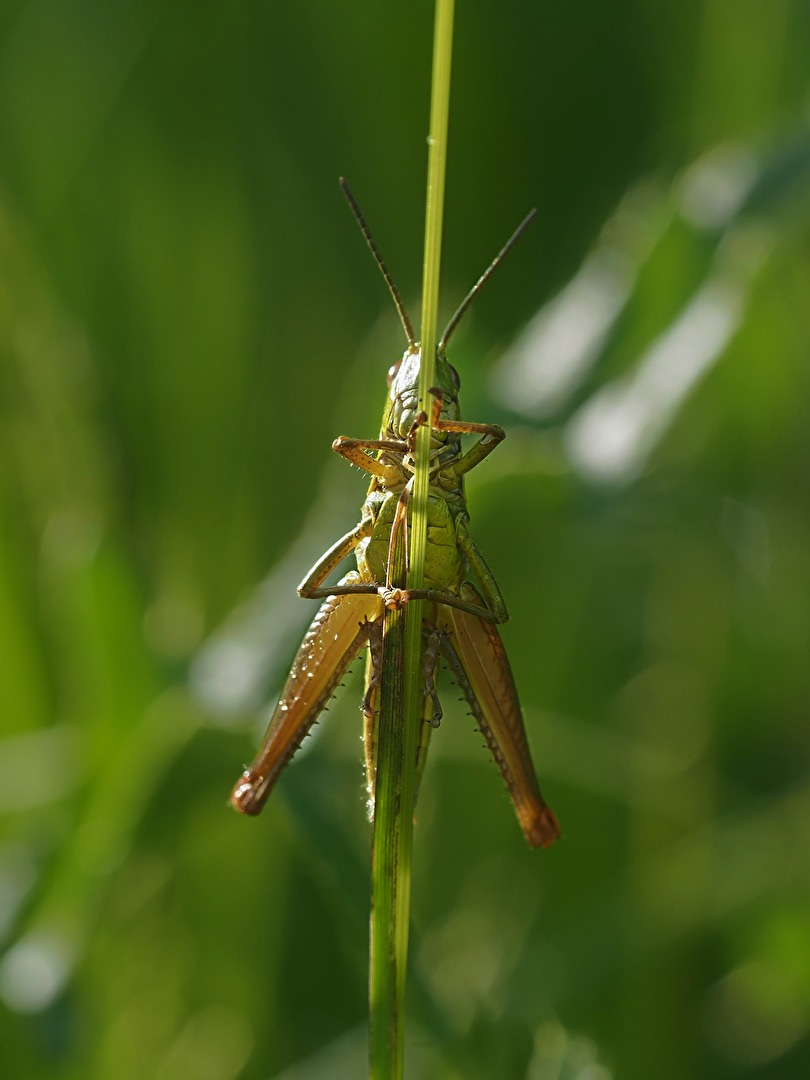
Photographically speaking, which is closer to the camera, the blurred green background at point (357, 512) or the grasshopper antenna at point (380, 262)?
the grasshopper antenna at point (380, 262)

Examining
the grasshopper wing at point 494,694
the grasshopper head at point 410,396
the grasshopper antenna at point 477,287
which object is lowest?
the grasshopper wing at point 494,694

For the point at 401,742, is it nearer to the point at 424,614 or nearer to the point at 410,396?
the point at 424,614

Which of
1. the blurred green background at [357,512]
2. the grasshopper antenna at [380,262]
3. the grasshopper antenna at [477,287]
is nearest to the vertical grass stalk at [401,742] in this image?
the grasshopper antenna at [380,262]

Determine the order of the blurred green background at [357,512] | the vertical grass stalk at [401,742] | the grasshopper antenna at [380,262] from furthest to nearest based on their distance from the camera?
the blurred green background at [357,512], the grasshopper antenna at [380,262], the vertical grass stalk at [401,742]

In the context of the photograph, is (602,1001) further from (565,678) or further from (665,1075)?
(565,678)

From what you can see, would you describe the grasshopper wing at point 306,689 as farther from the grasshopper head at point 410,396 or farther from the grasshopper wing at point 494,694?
the grasshopper head at point 410,396

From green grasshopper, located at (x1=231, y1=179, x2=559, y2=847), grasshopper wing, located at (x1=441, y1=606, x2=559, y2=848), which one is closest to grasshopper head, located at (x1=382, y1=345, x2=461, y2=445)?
green grasshopper, located at (x1=231, y1=179, x2=559, y2=847)
